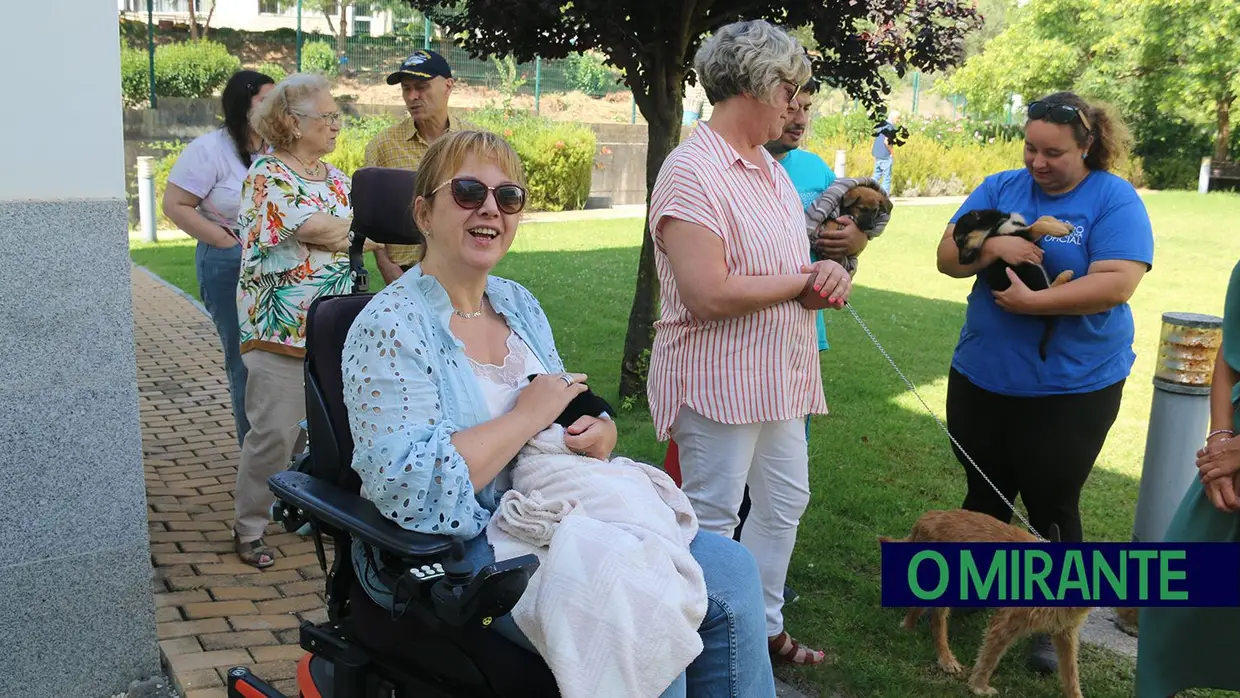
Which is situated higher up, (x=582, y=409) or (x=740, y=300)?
(x=740, y=300)

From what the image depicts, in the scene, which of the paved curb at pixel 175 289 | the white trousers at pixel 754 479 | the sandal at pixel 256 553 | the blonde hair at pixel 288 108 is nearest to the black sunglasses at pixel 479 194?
the white trousers at pixel 754 479

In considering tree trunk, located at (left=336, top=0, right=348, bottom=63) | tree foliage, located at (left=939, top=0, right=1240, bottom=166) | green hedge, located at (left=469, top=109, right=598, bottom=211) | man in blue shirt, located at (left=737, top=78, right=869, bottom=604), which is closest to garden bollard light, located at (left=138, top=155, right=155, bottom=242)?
green hedge, located at (left=469, top=109, right=598, bottom=211)

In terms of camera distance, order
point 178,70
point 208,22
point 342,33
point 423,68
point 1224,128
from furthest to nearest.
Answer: point 1224,128 < point 208,22 < point 342,33 < point 178,70 < point 423,68

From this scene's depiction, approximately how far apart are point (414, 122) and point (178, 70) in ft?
61.8

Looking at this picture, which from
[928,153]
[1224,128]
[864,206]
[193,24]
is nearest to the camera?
[864,206]

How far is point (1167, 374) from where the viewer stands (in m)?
4.58

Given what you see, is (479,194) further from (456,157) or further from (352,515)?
(352,515)

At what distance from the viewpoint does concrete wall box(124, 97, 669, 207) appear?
20.0 m

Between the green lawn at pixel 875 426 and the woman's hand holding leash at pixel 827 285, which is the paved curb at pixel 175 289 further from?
the woman's hand holding leash at pixel 827 285

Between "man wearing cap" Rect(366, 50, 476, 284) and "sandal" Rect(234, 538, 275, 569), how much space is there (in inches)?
54.8

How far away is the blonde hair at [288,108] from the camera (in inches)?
171

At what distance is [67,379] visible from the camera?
3334mm

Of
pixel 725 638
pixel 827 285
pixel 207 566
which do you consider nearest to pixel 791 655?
pixel 827 285

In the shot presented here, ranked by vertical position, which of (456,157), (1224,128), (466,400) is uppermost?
(1224,128)
